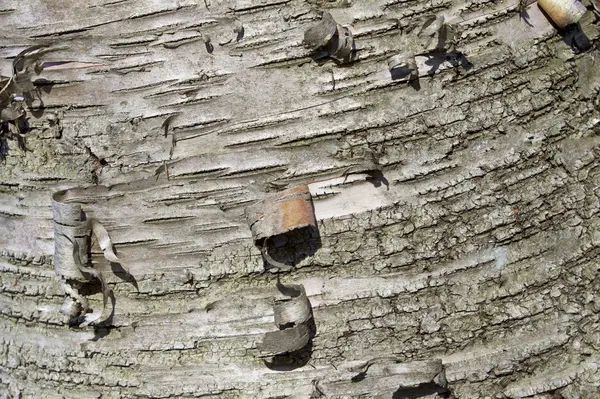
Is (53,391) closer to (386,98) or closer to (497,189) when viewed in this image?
(386,98)

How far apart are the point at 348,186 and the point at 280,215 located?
0.19 metres

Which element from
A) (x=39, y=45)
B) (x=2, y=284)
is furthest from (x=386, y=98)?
(x=2, y=284)

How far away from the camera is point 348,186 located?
4.45ft

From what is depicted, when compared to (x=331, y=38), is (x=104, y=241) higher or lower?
lower

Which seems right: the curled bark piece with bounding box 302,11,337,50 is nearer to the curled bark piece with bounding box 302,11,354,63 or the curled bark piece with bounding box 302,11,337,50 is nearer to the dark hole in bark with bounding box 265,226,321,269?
the curled bark piece with bounding box 302,11,354,63

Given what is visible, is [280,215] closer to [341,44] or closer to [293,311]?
[293,311]

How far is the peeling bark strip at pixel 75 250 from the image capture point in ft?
4.62

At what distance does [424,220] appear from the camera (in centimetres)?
135

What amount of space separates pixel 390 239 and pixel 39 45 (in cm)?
102

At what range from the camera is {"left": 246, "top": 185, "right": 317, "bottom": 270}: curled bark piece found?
130cm

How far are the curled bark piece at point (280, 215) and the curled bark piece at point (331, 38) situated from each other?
1.08 feet

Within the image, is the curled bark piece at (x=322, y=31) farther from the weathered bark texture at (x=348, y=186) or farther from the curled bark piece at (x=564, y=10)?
the curled bark piece at (x=564, y=10)

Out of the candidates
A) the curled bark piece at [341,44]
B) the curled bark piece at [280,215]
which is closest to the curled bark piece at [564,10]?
the curled bark piece at [341,44]

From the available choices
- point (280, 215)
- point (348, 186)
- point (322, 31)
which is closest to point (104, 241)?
point (280, 215)
